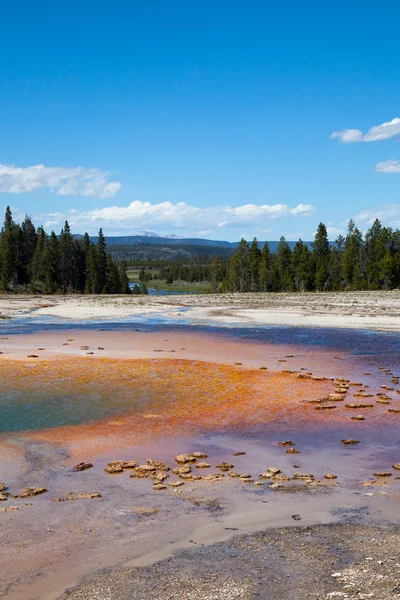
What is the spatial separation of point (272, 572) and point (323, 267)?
10612cm

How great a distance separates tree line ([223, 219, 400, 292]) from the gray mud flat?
100609 millimetres

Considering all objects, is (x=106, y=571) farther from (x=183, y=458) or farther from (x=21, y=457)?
(x=21, y=457)

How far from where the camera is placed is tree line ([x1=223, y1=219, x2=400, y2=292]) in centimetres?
10688

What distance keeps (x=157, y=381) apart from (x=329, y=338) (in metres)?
15.8

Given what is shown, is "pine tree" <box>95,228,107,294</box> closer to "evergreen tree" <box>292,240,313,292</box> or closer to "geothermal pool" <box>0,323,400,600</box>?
"evergreen tree" <box>292,240,313,292</box>

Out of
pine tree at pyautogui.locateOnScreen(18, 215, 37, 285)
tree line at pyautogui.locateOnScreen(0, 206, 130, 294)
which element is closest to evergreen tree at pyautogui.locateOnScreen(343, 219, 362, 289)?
tree line at pyautogui.locateOnScreen(0, 206, 130, 294)

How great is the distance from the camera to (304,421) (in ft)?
51.2

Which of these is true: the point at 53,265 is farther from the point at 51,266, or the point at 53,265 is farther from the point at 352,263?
the point at 352,263

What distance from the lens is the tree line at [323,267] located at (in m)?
107

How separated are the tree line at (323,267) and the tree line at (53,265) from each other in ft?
91.8

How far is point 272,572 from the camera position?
23.7 feet

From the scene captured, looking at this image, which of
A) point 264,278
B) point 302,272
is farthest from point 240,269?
point 302,272

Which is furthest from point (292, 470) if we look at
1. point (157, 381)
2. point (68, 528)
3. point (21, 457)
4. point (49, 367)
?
point (49, 367)

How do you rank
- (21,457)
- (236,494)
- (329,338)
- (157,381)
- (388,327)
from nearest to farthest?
1. (236,494)
2. (21,457)
3. (157,381)
4. (329,338)
5. (388,327)
